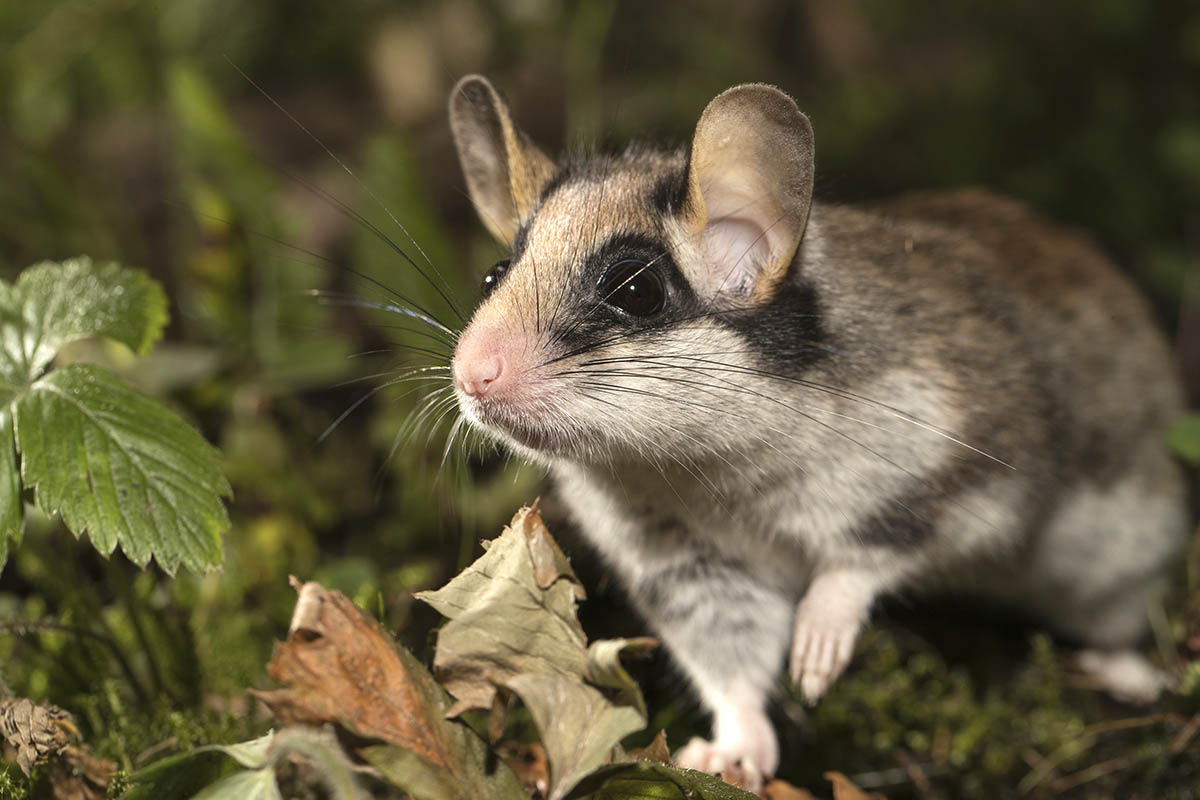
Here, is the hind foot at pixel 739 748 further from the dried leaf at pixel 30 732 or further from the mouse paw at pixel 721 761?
the dried leaf at pixel 30 732

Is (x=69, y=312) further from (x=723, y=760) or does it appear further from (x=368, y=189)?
(x=723, y=760)

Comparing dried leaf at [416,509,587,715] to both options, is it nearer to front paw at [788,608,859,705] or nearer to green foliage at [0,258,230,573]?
green foliage at [0,258,230,573]

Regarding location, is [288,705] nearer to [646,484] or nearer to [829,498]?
[646,484]

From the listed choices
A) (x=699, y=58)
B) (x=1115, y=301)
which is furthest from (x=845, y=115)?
(x=1115, y=301)

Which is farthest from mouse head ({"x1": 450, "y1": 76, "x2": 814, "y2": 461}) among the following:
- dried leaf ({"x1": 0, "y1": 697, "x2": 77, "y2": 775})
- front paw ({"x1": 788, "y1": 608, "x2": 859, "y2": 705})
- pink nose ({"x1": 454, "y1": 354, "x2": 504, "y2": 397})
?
dried leaf ({"x1": 0, "y1": 697, "x2": 77, "y2": 775})

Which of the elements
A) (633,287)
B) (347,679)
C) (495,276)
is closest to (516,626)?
(347,679)

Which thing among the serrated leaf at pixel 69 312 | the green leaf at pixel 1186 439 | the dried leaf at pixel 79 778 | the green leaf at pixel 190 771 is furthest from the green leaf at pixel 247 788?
the green leaf at pixel 1186 439
